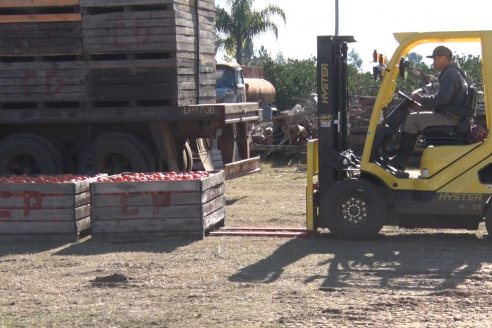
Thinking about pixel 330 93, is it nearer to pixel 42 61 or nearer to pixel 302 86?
pixel 42 61

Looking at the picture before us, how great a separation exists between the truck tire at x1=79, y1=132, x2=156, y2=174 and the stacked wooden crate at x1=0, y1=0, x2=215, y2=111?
19.8 inches

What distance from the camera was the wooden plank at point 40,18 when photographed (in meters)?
14.0

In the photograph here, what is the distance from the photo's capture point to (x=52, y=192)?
11055 mm

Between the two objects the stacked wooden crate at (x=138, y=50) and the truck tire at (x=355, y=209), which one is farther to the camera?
the stacked wooden crate at (x=138, y=50)

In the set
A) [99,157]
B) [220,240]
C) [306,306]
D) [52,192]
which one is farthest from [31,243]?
[306,306]

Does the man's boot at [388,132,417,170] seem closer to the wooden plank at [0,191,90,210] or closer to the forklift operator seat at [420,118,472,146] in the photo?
the forklift operator seat at [420,118,472,146]

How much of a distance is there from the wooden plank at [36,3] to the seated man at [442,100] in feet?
19.1

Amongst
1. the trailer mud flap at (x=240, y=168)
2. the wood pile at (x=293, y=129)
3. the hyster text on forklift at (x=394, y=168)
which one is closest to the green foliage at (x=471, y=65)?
the wood pile at (x=293, y=129)

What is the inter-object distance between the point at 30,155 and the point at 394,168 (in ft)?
20.1

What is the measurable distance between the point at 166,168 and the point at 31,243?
355 centimetres

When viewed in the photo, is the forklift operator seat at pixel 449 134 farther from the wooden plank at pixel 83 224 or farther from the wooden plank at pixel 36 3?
the wooden plank at pixel 36 3

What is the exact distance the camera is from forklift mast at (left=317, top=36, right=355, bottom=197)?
1099cm

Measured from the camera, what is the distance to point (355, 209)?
10.6m

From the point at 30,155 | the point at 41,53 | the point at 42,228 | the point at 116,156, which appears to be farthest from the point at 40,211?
the point at 41,53
